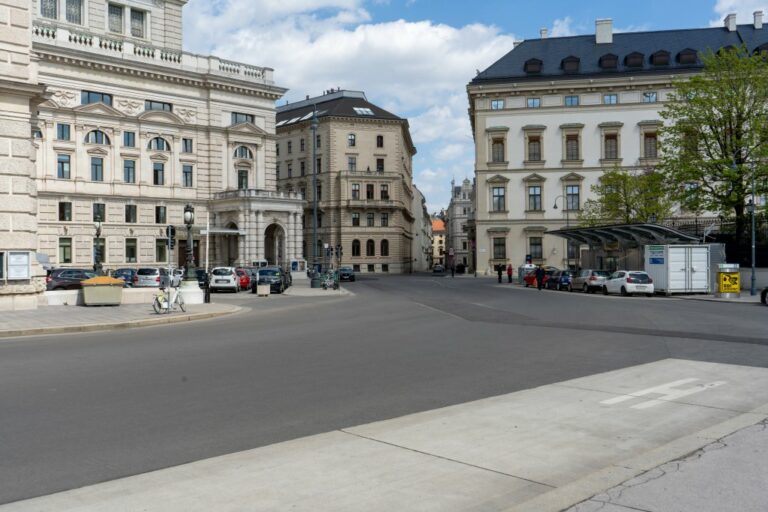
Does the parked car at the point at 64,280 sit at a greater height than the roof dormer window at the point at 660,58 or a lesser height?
lesser

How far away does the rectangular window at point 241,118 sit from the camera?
6938 centimetres

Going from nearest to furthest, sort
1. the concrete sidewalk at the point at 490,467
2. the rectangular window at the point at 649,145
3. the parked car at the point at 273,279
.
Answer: the concrete sidewalk at the point at 490,467 < the parked car at the point at 273,279 < the rectangular window at the point at 649,145

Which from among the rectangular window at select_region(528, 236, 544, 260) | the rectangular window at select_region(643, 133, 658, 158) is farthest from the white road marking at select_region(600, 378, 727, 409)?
the rectangular window at select_region(643, 133, 658, 158)

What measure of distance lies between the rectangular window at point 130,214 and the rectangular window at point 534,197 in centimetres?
3949

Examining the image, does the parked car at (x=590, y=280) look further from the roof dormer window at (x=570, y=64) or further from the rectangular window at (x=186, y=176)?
the rectangular window at (x=186, y=176)

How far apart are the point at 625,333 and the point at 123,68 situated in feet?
186

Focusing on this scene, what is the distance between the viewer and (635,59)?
230 feet

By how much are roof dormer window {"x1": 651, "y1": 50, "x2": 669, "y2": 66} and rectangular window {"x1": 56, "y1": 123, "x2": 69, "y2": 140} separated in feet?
189

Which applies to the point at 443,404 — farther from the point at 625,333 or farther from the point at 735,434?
the point at 625,333

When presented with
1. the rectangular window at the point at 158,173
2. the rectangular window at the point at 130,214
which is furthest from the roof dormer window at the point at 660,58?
the rectangular window at the point at 130,214

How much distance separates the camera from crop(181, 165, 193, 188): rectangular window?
219 feet

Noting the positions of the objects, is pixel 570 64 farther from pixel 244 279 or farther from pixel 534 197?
pixel 244 279

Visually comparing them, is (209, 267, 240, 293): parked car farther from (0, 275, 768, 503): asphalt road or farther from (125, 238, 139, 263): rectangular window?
(125, 238, 139, 263): rectangular window

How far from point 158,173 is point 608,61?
155 feet
